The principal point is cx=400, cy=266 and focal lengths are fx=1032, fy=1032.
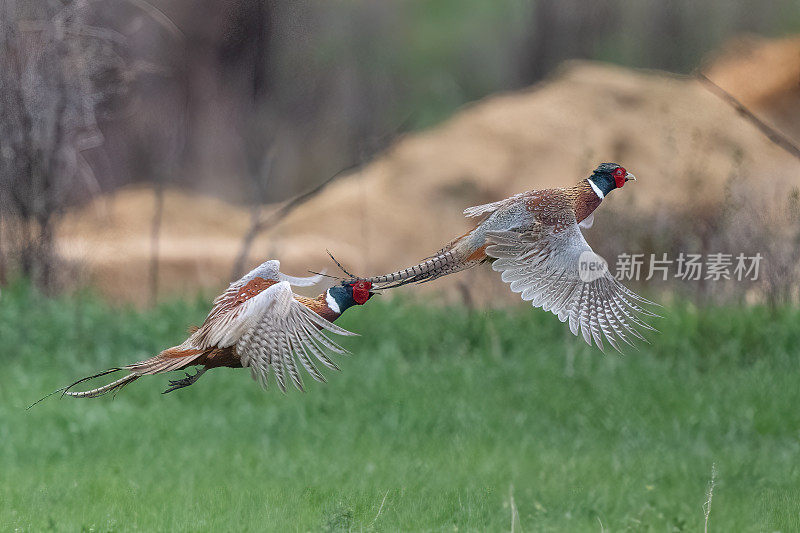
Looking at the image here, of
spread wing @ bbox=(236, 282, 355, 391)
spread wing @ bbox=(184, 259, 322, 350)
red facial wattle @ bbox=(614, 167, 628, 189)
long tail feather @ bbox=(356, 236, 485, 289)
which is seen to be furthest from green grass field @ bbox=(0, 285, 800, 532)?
red facial wattle @ bbox=(614, 167, 628, 189)

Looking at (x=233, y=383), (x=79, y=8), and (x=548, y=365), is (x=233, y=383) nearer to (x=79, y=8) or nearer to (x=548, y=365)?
(x=548, y=365)

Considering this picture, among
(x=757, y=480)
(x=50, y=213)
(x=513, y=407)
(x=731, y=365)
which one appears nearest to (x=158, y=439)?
(x=513, y=407)

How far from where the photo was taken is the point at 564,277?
199 centimetres

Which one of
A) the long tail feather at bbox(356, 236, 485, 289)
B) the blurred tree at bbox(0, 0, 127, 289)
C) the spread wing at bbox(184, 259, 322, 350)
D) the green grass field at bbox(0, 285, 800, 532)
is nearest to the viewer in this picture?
the long tail feather at bbox(356, 236, 485, 289)

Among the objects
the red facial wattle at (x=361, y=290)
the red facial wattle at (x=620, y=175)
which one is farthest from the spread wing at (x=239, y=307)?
the red facial wattle at (x=620, y=175)

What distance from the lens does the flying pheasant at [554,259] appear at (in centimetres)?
192

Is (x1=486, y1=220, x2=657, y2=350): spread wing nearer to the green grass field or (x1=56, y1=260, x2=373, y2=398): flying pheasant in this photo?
(x1=56, y1=260, x2=373, y2=398): flying pheasant

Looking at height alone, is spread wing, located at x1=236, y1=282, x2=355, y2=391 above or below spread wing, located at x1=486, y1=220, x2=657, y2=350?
below

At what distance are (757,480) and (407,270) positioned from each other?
20.7 feet

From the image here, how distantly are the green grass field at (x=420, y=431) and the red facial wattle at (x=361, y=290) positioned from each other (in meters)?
3.41

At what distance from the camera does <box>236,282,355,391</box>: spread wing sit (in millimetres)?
1932

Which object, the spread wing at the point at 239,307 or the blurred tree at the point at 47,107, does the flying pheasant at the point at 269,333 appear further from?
the blurred tree at the point at 47,107

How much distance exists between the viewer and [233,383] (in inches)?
372

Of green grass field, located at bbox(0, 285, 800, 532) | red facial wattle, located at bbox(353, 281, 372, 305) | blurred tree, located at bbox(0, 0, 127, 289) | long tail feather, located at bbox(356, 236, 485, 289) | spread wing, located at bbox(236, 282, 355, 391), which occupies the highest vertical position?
blurred tree, located at bbox(0, 0, 127, 289)
